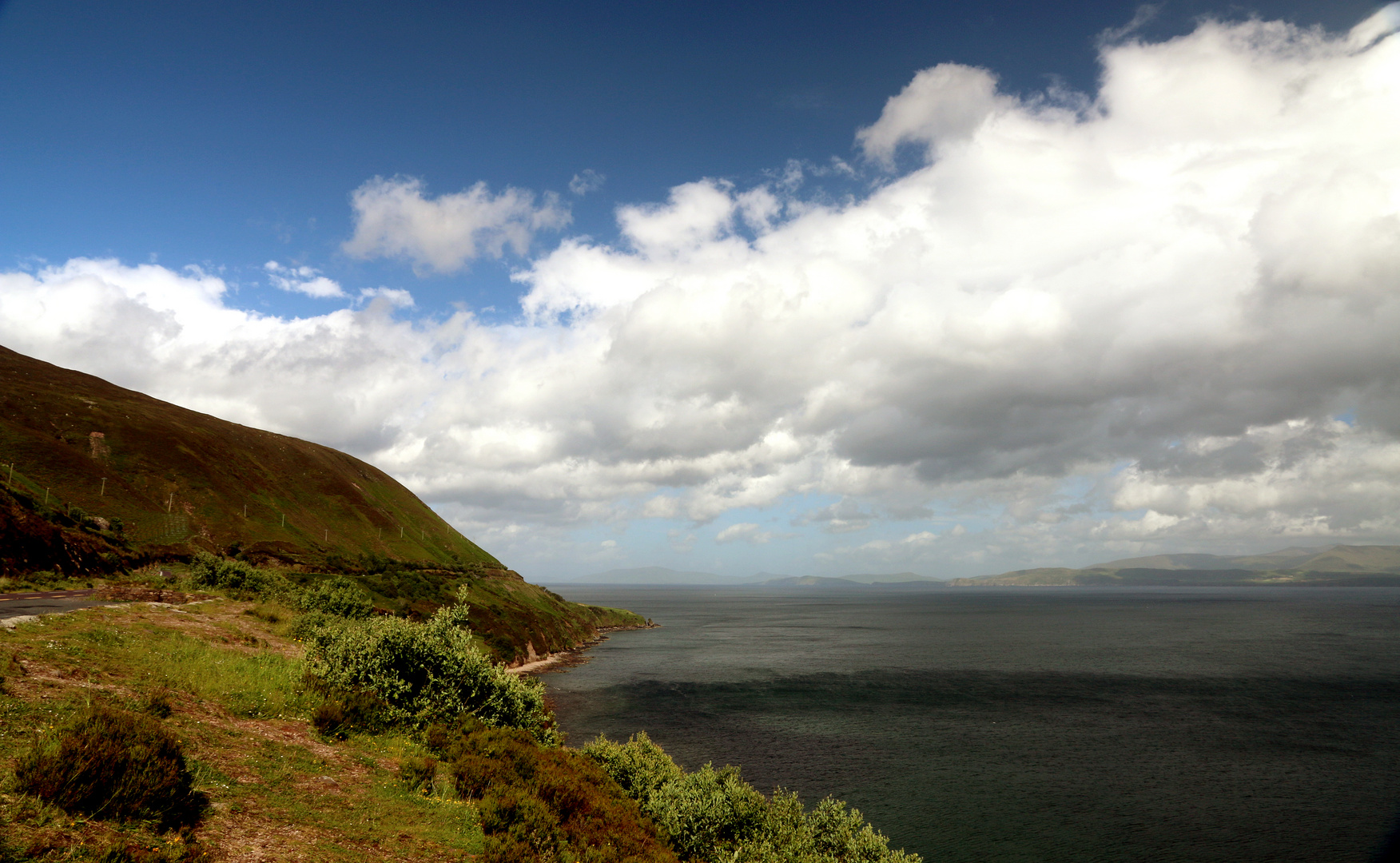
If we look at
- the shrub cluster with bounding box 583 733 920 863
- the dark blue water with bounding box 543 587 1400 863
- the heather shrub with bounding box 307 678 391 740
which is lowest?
the dark blue water with bounding box 543 587 1400 863

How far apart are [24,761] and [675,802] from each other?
23760mm

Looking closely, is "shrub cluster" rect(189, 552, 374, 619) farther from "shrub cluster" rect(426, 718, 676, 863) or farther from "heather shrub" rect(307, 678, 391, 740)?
"shrub cluster" rect(426, 718, 676, 863)

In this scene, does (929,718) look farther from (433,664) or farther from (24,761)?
(24,761)

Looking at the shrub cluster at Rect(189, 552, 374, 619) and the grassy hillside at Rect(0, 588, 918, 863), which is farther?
the shrub cluster at Rect(189, 552, 374, 619)

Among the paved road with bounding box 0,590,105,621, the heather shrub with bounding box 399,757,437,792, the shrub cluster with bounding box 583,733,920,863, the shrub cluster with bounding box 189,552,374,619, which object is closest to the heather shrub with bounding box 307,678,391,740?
the heather shrub with bounding box 399,757,437,792

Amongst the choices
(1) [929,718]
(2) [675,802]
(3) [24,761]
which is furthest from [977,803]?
(3) [24,761]

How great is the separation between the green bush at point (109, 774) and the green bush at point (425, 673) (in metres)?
11.8

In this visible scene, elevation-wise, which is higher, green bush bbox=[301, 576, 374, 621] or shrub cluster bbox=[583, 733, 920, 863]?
green bush bbox=[301, 576, 374, 621]

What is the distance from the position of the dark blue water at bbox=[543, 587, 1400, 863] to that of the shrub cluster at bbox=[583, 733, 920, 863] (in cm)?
1720

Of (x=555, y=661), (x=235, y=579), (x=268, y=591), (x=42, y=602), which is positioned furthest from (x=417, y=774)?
Answer: (x=555, y=661)

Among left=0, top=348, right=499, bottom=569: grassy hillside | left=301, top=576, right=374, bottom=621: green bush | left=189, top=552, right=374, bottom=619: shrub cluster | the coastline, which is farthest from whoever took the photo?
the coastline

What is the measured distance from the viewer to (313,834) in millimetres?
14078

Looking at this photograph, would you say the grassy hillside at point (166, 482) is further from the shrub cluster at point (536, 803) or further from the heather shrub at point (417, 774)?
the heather shrub at point (417, 774)

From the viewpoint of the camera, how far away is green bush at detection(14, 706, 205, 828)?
11.7 meters
